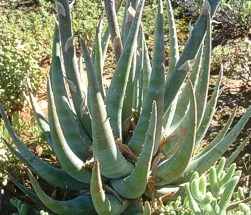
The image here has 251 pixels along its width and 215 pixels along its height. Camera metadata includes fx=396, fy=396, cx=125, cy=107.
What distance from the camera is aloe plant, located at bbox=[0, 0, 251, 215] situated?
5.50ft

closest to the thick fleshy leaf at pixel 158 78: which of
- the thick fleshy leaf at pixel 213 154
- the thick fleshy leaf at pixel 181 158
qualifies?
the thick fleshy leaf at pixel 181 158

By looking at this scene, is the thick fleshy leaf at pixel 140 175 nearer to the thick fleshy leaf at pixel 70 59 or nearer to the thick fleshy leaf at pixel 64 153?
the thick fleshy leaf at pixel 64 153

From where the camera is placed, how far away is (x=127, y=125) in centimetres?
211

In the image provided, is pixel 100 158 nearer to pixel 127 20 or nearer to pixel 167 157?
pixel 167 157

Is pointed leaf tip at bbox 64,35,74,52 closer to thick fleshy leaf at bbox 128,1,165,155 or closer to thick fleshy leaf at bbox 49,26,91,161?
thick fleshy leaf at bbox 49,26,91,161

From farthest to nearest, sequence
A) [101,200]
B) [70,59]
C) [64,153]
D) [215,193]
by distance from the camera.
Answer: [70,59]
[64,153]
[101,200]
[215,193]

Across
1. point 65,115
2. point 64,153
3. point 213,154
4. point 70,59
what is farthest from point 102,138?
point 213,154

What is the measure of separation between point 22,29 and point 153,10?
1564 millimetres

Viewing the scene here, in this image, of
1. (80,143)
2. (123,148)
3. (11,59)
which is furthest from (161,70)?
(11,59)

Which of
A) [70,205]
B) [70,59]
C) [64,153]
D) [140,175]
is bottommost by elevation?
[70,205]

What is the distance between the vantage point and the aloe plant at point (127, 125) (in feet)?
5.50

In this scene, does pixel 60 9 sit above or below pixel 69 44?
above

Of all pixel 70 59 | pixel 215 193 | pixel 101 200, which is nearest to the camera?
pixel 215 193

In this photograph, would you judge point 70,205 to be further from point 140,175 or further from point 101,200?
point 140,175
